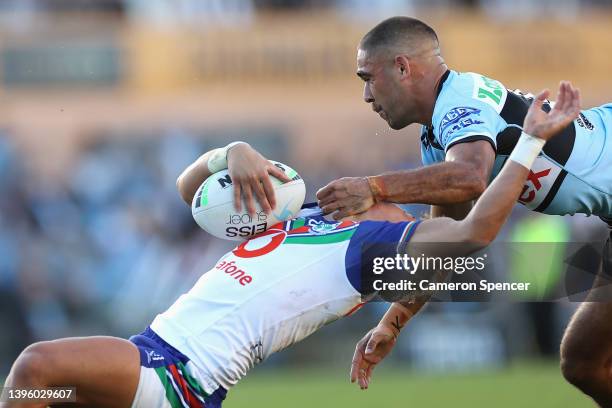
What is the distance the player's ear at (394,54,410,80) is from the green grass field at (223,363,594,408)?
14.8 ft

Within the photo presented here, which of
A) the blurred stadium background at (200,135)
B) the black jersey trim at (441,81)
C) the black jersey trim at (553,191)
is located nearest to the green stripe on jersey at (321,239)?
the black jersey trim at (441,81)

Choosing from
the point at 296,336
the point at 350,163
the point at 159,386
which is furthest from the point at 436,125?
the point at 350,163

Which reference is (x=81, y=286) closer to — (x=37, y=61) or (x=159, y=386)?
(x=37, y=61)

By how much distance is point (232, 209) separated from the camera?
521 cm

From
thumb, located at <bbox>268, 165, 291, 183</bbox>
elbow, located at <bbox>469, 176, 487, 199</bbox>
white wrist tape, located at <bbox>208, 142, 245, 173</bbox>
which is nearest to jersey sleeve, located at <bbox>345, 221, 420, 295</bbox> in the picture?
thumb, located at <bbox>268, 165, 291, 183</bbox>

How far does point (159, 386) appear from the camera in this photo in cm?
489

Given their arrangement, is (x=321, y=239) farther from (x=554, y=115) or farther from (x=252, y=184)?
(x=554, y=115)

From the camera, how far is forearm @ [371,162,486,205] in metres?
5.54

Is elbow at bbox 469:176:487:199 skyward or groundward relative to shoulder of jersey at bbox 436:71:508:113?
groundward

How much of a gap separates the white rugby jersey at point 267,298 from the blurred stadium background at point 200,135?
7.19 meters

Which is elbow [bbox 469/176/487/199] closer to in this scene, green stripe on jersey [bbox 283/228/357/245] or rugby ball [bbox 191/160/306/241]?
green stripe on jersey [bbox 283/228/357/245]

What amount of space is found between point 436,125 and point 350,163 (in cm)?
1156

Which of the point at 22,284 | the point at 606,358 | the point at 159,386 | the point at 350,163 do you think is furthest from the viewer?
the point at 350,163

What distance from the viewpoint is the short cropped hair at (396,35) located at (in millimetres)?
6125
